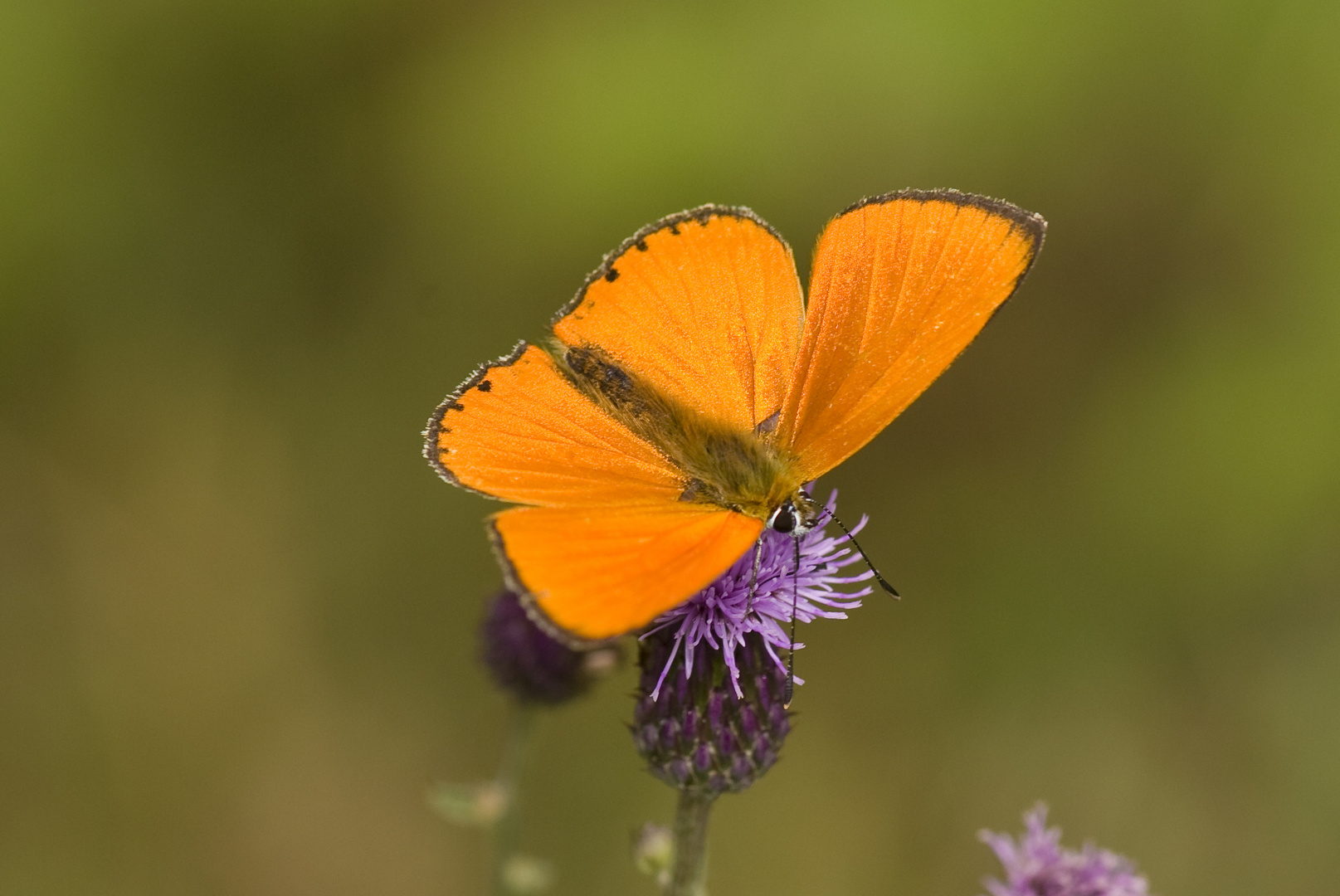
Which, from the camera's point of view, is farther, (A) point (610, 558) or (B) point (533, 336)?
(B) point (533, 336)

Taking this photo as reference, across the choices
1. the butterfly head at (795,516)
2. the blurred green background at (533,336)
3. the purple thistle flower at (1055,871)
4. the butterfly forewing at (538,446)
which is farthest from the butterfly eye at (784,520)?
the blurred green background at (533,336)

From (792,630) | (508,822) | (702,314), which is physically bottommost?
(508,822)

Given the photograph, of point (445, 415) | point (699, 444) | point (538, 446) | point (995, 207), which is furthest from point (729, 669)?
point (995, 207)

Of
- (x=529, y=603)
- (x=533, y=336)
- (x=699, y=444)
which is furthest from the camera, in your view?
(x=533, y=336)

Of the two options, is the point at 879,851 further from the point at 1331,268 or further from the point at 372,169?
the point at 372,169

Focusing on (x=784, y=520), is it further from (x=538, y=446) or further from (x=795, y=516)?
(x=538, y=446)

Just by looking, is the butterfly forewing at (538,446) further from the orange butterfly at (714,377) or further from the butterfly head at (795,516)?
the butterfly head at (795,516)

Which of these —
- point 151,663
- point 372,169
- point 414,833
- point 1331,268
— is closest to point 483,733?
point 414,833
